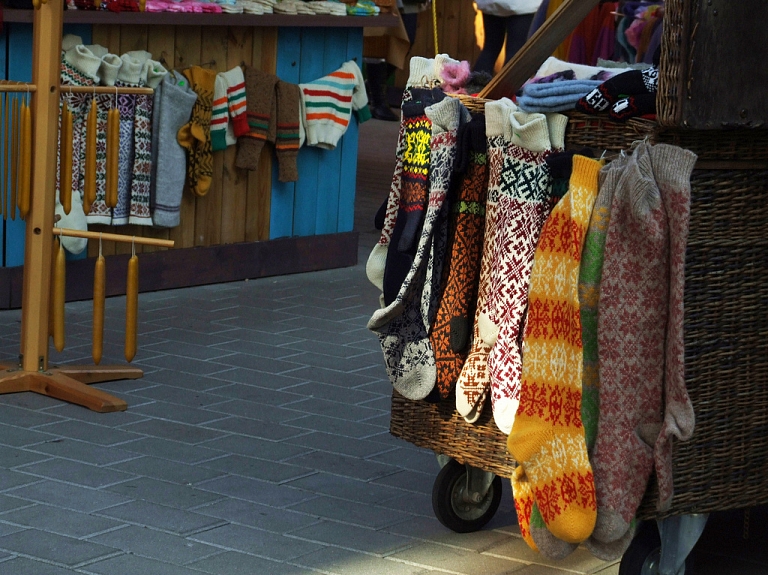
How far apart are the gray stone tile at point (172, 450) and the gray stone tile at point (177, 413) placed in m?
0.22

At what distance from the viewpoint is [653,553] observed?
2.97 m

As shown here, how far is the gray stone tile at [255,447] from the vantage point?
3.93m

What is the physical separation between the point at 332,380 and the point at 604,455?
220 centimetres

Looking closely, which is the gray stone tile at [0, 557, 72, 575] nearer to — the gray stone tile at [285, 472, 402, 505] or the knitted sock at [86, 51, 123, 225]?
the gray stone tile at [285, 472, 402, 505]

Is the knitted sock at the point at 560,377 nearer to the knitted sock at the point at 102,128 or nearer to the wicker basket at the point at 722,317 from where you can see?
the wicker basket at the point at 722,317

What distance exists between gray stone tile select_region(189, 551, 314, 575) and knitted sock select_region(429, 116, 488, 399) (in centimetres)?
58

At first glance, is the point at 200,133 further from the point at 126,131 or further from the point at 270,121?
the point at 270,121

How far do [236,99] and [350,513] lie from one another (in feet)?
10.1

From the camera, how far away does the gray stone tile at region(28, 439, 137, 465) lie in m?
3.81

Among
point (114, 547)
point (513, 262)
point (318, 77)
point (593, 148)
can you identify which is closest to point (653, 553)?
point (513, 262)

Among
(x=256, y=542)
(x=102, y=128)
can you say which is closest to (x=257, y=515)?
(x=256, y=542)

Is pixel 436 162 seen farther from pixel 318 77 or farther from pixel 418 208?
pixel 318 77

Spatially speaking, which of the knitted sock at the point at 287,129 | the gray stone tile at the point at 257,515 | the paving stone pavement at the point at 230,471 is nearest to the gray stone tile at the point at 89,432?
the paving stone pavement at the point at 230,471

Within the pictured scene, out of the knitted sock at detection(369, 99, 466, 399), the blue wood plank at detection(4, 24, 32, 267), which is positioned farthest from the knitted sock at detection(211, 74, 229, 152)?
the knitted sock at detection(369, 99, 466, 399)
